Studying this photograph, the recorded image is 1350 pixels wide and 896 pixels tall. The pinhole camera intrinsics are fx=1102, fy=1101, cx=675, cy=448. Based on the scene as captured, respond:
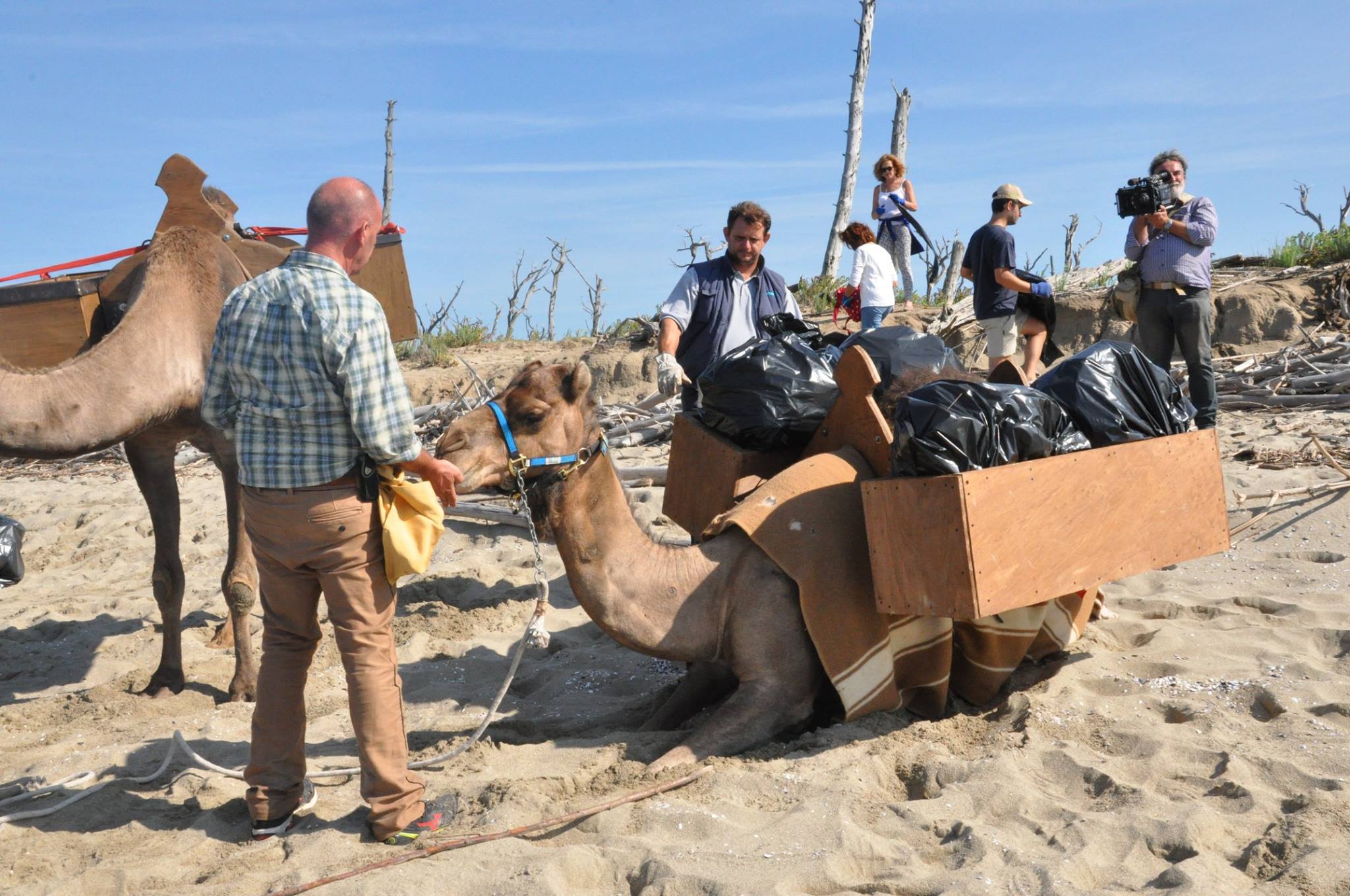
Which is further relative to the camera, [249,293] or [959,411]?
[959,411]

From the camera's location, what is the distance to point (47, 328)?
21.0 ft

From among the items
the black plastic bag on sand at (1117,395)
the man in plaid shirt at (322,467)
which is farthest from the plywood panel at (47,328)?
the black plastic bag on sand at (1117,395)

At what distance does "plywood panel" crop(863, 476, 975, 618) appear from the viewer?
3.99m

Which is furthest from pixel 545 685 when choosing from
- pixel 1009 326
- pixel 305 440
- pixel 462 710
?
pixel 1009 326

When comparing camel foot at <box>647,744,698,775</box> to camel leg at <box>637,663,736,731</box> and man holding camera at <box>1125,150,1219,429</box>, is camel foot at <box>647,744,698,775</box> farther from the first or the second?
man holding camera at <box>1125,150,1219,429</box>

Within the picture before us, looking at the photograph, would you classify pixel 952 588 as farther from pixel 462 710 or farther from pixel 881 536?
pixel 462 710

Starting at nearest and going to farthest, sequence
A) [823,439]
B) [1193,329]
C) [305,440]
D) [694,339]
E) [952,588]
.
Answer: [305,440] → [952,588] → [823,439] → [694,339] → [1193,329]

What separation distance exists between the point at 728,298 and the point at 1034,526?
10.0ft

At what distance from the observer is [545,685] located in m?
5.82

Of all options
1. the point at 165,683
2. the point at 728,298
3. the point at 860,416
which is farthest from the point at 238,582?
the point at 860,416

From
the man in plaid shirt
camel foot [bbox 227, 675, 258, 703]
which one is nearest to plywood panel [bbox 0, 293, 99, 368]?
camel foot [bbox 227, 675, 258, 703]

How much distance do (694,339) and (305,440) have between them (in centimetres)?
347

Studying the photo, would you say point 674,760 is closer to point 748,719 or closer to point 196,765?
point 748,719

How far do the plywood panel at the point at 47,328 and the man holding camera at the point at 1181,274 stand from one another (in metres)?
7.44
